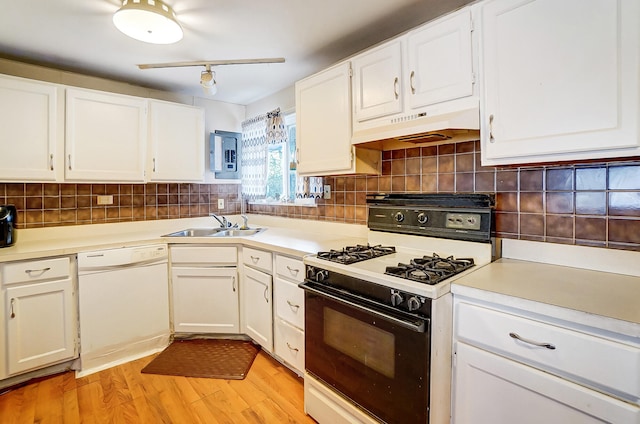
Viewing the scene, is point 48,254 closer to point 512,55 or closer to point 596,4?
point 512,55

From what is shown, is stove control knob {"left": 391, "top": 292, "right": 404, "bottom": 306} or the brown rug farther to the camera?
the brown rug


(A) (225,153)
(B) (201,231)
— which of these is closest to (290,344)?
(B) (201,231)

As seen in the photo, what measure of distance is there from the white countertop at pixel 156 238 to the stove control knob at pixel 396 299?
697 mm

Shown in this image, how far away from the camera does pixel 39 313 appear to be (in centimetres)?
204

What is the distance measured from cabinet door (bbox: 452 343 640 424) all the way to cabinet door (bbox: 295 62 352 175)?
4.27 feet

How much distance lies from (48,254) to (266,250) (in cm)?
140

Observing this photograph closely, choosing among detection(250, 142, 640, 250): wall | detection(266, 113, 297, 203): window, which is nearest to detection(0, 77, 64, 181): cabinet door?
detection(266, 113, 297, 203): window

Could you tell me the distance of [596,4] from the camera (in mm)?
1136

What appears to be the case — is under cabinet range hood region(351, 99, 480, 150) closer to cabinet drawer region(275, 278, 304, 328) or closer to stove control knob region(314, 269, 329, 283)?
stove control knob region(314, 269, 329, 283)

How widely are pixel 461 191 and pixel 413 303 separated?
87 cm

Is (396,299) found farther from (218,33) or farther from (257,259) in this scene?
(218,33)

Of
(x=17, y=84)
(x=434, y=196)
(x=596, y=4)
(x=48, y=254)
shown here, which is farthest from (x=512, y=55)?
(x=17, y=84)

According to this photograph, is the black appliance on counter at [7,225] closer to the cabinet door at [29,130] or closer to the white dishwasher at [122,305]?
the cabinet door at [29,130]

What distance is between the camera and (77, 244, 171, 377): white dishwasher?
2189mm
